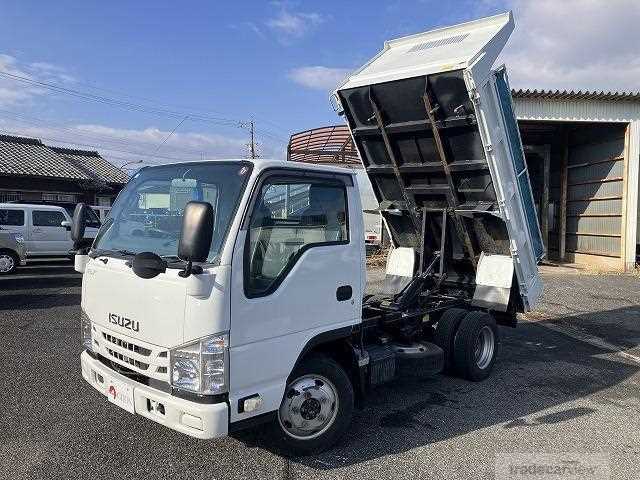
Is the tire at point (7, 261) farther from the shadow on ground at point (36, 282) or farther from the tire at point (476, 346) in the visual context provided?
the tire at point (476, 346)

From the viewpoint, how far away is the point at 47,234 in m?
15.1

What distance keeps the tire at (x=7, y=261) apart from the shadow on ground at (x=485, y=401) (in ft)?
38.6

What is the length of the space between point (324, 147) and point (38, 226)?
29.7 feet

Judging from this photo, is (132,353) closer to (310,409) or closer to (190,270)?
(190,270)

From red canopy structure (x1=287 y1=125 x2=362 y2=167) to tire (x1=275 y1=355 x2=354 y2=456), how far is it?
12.3 m

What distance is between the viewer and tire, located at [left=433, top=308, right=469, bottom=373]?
5.55 metres

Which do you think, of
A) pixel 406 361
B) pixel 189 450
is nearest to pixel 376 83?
pixel 406 361

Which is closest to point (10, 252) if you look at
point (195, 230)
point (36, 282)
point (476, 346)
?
point (36, 282)

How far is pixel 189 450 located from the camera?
3.88 meters

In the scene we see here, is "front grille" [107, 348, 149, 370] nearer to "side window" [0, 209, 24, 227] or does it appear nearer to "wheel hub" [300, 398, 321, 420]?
"wheel hub" [300, 398, 321, 420]

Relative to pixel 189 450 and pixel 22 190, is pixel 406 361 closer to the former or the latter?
pixel 189 450

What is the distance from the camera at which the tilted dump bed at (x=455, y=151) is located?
5.30 metres

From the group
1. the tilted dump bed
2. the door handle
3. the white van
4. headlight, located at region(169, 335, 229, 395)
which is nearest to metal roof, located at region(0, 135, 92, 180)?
the white van

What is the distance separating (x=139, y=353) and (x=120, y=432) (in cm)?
114
